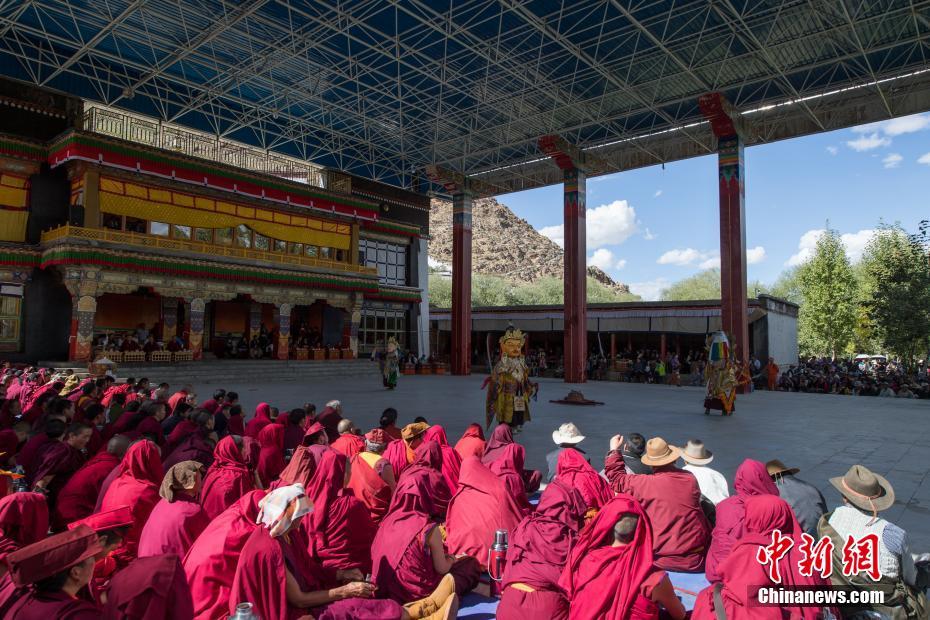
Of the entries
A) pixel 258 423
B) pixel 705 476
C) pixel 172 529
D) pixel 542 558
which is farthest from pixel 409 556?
pixel 258 423

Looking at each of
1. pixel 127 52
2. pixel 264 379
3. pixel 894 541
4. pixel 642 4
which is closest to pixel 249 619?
pixel 894 541

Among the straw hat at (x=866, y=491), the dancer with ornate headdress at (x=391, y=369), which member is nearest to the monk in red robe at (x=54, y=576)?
the straw hat at (x=866, y=491)

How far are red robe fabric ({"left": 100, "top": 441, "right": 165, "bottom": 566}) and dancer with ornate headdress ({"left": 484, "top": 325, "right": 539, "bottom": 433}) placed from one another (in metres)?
6.75

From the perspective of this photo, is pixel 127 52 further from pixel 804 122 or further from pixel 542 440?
pixel 804 122

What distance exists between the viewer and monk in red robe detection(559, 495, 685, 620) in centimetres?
281

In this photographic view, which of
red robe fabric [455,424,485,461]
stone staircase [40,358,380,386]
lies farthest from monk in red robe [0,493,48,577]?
stone staircase [40,358,380,386]

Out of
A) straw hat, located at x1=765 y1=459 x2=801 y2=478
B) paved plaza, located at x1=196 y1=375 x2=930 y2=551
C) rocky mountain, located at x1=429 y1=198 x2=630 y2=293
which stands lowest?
paved plaza, located at x1=196 y1=375 x2=930 y2=551

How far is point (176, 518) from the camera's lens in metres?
3.37

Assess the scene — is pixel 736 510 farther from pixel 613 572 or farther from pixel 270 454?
pixel 270 454

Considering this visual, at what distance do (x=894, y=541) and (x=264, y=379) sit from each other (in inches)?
781

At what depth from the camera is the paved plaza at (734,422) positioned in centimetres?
762

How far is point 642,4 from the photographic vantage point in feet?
50.9

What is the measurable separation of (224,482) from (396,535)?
1.52 m

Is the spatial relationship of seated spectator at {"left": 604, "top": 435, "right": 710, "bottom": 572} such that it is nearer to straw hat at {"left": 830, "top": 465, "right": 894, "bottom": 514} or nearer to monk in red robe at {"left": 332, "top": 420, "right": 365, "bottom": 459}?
straw hat at {"left": 830, "top": 465, "right": 894, "bottom": 514}
